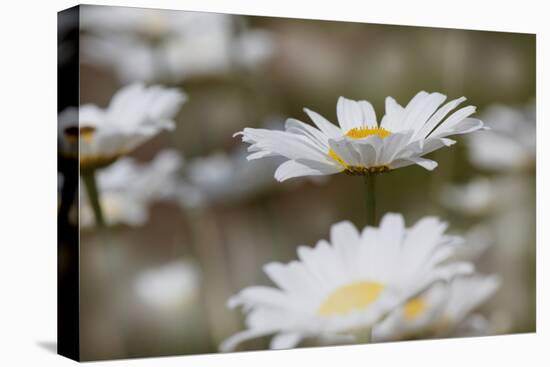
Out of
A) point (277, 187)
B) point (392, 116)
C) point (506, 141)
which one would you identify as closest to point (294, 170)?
point (277, 187)

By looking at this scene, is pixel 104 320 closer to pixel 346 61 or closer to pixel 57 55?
pixel 57 55

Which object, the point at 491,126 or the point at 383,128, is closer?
the point at 383,128

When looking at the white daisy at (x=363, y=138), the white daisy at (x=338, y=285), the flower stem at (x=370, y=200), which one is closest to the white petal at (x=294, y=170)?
the white daisy at (x=363, y=138)

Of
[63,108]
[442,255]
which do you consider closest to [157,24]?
[63,108]

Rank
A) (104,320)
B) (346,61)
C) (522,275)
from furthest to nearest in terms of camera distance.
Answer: (522,275)
(346,61)
(104,320)

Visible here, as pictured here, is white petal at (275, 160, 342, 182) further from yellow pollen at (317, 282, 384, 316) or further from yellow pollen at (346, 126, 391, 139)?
yellow pollen at (317, 282, 384, 316)

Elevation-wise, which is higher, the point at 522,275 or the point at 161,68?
the point at 161,68

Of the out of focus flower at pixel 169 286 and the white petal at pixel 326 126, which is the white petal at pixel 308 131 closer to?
the white petal at pixel 326 126
